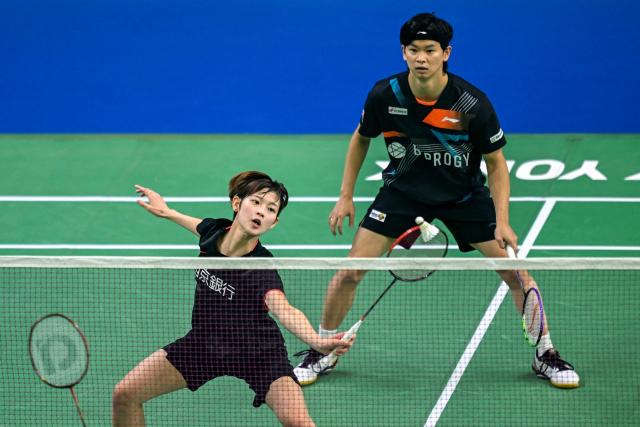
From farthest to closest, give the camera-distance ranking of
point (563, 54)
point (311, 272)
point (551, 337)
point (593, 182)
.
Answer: point (563, 54) < point (593, 182) < point (311, 272) < point (551, 337)

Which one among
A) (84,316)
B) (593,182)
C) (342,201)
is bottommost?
(593,182)

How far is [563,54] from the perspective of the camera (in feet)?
37.7

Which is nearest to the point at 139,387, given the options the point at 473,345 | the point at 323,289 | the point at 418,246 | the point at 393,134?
the point at 418,246

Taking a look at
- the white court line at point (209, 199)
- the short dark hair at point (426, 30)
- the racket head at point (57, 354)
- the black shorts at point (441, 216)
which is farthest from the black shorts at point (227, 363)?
the white court line at point (209, 199)

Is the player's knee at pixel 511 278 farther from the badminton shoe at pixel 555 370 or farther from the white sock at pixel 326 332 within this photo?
the white sock at pixel 326 332

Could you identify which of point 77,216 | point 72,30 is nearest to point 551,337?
point 77,216

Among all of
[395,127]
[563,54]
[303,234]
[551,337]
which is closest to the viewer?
[395,127]

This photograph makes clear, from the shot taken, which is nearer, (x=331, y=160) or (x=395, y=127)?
(x=395, y=127)

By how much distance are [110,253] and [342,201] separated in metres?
2.71

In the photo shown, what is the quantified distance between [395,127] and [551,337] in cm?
173

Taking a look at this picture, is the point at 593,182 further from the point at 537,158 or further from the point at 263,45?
the point at 263,45

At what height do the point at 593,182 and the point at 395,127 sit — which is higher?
the point at 395,127

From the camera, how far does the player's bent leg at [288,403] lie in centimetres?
501

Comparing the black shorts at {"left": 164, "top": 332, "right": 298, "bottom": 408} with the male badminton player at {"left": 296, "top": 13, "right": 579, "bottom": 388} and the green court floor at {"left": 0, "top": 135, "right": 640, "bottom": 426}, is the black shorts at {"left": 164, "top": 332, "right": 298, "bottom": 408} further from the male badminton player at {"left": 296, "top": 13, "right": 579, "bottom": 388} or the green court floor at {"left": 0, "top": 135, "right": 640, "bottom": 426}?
the male badminton player at {"left": 296, "top": 13, "right": 579, "bottom": 388}
